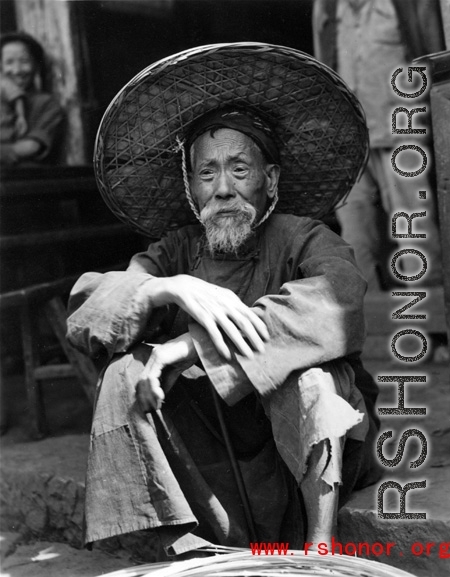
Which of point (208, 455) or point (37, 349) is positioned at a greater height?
point (37, 349)

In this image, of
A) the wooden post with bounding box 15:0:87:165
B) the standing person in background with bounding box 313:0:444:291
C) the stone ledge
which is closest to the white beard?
the stone ledge

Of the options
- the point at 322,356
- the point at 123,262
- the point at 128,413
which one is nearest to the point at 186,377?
the point at 128,413

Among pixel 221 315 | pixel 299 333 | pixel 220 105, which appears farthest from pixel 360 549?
pixel 220 105

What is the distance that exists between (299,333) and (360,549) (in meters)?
0.65

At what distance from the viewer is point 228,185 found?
2.37 metres

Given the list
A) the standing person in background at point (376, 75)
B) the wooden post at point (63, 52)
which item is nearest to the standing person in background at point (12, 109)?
the wooden post at point (63, 52)

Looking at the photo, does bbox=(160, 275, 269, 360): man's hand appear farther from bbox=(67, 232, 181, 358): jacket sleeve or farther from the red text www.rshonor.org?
the red text www.rshonor.org

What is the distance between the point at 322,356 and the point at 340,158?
35.7 inches

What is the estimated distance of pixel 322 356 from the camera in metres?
1.97

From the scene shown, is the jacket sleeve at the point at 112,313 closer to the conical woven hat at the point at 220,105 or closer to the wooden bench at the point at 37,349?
the conical woven hat at the point at 220,105

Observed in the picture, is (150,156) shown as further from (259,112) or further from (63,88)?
(63,88)

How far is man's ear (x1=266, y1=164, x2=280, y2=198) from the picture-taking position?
2516mm

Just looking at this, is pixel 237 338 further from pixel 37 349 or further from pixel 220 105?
pixel 37 349

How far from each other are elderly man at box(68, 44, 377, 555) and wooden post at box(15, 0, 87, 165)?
1.79 m
